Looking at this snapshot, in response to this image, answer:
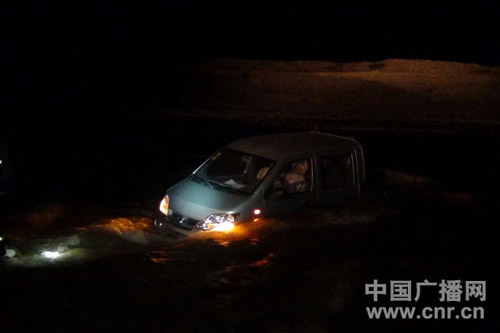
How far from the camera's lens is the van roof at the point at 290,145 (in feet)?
36.4

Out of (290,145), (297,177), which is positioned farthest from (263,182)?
(290,145)

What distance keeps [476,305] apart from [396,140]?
19.3 m

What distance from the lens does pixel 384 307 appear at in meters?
8.65

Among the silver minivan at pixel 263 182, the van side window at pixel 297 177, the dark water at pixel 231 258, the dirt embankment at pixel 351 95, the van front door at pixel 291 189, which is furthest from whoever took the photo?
the dirt embankment at pixel 351 95

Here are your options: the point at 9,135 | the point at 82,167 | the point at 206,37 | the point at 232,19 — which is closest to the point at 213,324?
the point at 82,167

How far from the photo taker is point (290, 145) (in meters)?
11.3

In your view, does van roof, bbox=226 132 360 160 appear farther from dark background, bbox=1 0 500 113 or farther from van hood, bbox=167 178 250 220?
dark background, bbox=1 0 500 113

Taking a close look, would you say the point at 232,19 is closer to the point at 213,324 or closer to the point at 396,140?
the point at 396,140

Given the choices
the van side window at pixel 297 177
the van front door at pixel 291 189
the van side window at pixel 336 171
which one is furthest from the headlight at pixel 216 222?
the van side window at pixel 336 171

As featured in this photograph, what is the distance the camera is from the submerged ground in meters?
8.13

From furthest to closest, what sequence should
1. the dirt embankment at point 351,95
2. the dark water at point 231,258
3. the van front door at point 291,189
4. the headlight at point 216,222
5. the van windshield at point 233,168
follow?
the dirt embankment at point 351,95, the van windshield at point 233,168, the van front door at point 291,189, the headlight at point 216,222, the dark water at point 231,258

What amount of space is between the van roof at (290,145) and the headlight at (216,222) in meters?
1.30

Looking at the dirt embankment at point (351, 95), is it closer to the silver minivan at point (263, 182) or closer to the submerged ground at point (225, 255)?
the submerged ground at point (225, 255)

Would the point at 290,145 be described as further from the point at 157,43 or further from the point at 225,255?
the point at 157,43
